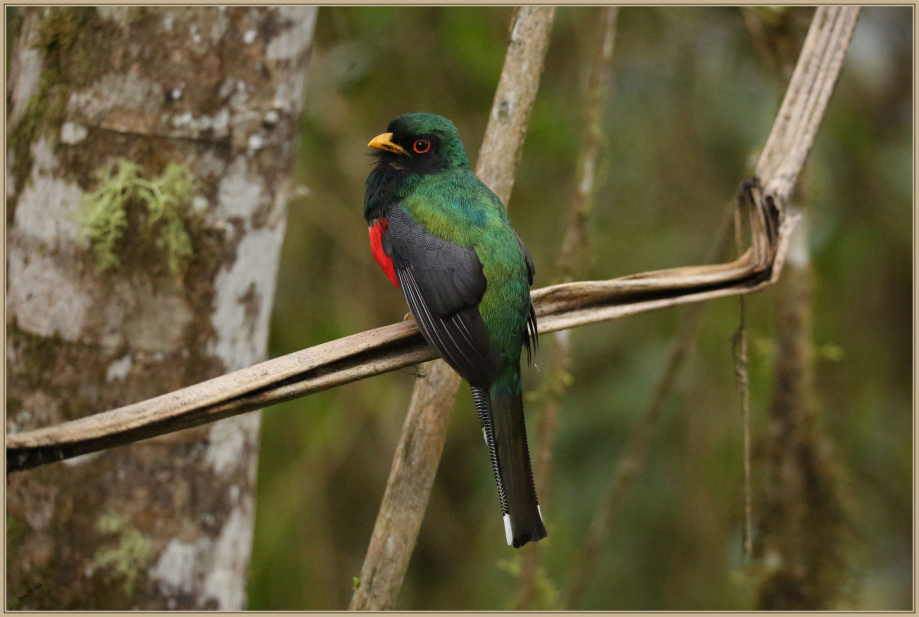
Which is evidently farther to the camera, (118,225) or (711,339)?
(711,339)

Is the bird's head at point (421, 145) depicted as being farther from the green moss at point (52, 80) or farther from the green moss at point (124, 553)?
the green moss at point (124, 553)

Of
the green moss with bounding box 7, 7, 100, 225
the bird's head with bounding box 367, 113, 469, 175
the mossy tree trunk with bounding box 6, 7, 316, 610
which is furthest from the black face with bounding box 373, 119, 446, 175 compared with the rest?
the green moss with bounding box 7, 7, 100, 225

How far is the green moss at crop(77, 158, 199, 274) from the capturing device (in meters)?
2.62

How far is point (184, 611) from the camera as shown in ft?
9.00

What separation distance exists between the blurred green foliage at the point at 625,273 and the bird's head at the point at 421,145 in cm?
145

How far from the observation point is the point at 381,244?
2926 millimetres

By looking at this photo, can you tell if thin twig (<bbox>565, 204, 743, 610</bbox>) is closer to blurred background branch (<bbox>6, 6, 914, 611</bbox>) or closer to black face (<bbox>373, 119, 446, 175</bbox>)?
blurred background branch (<bbox>6, 6, 914, 611</bbox>)

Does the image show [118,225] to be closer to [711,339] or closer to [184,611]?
[184,611]

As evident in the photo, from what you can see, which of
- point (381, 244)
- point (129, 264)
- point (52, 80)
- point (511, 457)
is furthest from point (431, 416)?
point (52, 80)

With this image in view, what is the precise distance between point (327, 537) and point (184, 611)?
8.20 feet

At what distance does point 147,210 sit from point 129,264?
185 mm

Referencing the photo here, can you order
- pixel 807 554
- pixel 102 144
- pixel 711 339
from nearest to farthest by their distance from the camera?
1. pixel 102 144
2. pixel 807 554
3. pixel 711 339

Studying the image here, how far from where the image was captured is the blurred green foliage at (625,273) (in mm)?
4773

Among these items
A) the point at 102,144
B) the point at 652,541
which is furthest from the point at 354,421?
the point at 102,144
